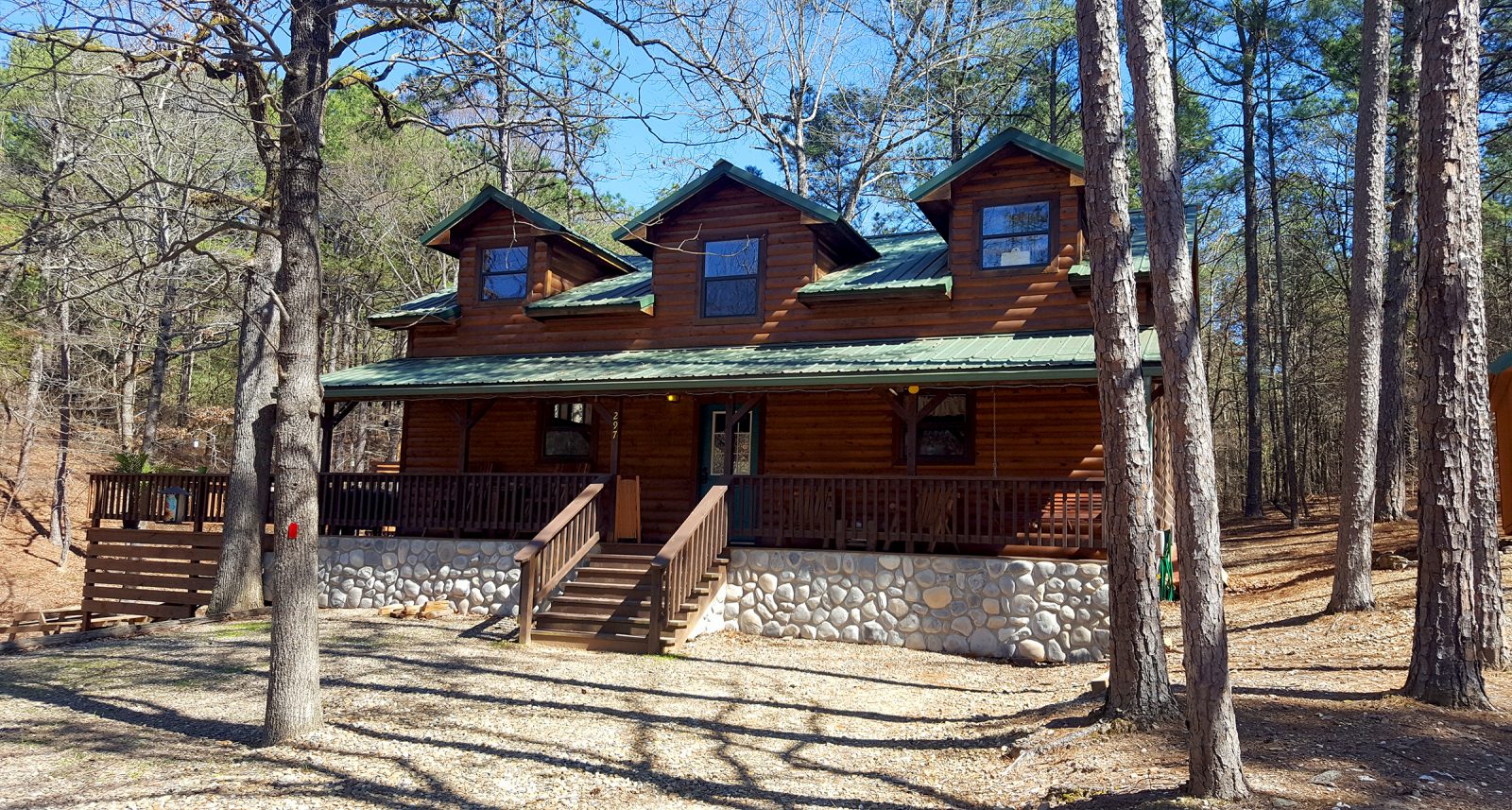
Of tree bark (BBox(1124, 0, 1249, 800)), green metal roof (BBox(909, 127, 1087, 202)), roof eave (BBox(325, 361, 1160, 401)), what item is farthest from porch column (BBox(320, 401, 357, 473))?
tree bark (BBox(1124, 0, 1249, 800))

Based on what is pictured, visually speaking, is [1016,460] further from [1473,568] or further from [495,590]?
[495,590]

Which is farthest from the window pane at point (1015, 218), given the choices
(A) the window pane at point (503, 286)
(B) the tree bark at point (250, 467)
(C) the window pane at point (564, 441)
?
(B) the tree bark at point (250, 467)

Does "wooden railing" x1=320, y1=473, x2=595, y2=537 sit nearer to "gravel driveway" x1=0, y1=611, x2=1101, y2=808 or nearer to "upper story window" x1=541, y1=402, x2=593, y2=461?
"upper story window" x1=541, y1=402, x2=593, y2=461

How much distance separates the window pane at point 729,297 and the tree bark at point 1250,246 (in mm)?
13345

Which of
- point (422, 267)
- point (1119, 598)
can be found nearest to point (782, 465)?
point (1119, 598)

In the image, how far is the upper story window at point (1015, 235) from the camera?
13.3 meters

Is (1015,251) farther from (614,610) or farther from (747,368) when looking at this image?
(614,610)

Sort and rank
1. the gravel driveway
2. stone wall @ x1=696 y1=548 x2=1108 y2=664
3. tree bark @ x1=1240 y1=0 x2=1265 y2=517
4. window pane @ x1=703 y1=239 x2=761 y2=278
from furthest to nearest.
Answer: tree bark @ x1=1240 y1=0 x2=1265 y2=517 < window pane @ x1=703 y1=239 x2=761 y2=278 < stone wall @ x1=696 y1=548 x2=1108 y2=664 < the gravel driveway

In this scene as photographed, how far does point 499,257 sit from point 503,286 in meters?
0.52

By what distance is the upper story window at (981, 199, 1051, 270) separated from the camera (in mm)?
13273

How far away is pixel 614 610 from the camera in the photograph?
37.6ft

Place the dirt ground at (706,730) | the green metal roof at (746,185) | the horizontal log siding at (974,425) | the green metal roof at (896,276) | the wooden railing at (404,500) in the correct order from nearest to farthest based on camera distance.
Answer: the dirt ground at (706,730) → the horizontal log siding at (974,425) → the green metal roof at (896,276) → the wooden railing at (404,500) → the green metal roof at (746,185)

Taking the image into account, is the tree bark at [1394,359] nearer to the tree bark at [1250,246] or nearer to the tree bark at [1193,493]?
the tree bark at [1250,246]

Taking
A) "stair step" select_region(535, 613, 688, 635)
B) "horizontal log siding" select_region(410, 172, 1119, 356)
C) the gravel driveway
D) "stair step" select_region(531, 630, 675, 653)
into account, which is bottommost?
the gravel driveway
